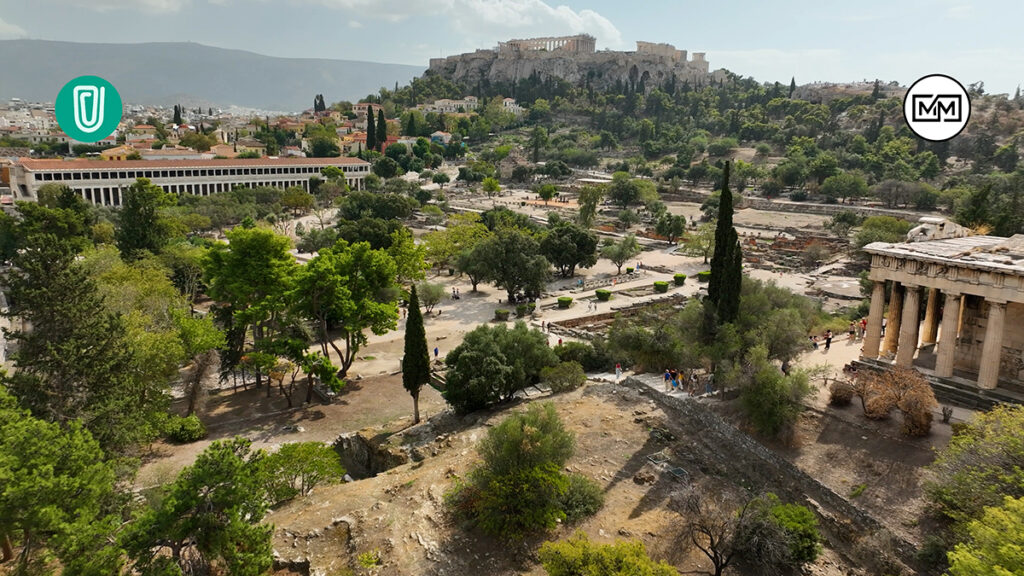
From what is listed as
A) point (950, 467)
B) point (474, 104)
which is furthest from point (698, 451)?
point (474, 104)

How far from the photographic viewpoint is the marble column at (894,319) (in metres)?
21.8

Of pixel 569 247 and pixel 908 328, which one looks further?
pixel 569 247

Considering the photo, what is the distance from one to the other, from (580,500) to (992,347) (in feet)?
45.1

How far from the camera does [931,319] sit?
23.9 m

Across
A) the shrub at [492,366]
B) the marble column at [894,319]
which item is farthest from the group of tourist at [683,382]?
the marble column at [894,319]

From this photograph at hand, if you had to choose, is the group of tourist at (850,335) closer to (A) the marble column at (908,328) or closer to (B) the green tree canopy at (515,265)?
(A) the marble column at (908,328)

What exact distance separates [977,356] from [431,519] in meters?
19.3

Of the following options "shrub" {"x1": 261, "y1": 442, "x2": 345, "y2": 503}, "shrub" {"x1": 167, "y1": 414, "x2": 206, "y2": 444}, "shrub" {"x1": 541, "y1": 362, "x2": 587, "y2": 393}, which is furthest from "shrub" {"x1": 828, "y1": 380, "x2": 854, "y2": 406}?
"shrub" {"x1": 167, "y1": 414, "x2": 206, "y2": 444}

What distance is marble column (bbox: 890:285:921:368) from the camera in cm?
2039

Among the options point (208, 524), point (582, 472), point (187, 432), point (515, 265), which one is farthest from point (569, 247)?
point (208, 524)

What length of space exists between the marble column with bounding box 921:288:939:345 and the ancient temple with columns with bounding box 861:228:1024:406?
147 centimetres

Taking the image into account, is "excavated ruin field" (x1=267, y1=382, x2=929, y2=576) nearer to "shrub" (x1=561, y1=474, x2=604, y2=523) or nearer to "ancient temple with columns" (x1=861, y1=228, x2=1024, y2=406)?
"shrub" (x1=561, y1=474, x2=604, y2=523)

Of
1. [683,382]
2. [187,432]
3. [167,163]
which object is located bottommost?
[187,432]

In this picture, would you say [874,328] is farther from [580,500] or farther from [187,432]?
[187,432]
